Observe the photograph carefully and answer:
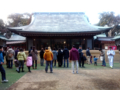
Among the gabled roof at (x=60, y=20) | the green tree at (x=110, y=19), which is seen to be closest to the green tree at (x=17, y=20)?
the gabled roof at (x=60, y=20)

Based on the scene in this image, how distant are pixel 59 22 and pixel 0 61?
45.1 feet

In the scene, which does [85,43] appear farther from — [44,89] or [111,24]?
[111,24]

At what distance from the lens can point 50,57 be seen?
7.57 m

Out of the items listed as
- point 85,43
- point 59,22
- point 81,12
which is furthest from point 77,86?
point 81,12

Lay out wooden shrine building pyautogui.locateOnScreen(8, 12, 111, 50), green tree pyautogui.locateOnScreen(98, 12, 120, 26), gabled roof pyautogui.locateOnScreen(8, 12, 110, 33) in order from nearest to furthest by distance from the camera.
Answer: wooden shrine building pyautogui.locateOnScreen(8, 12, 111, 50) < gabled roof pyautogui.locateOnScreen(8, 12, 110, 33) < green tree pyautogui.locateOnScreen(98, 12, 120, 26)

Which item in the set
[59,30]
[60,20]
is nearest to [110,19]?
[60,20]

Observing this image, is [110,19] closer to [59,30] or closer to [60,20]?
[60,20]

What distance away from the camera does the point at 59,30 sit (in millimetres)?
14672

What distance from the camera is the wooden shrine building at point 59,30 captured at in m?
14.2

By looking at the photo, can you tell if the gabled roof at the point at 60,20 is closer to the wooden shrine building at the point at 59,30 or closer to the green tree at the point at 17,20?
the wooden shrine building at the point at 59,30

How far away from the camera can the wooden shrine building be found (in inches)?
557

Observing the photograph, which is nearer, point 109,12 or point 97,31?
point 97,31

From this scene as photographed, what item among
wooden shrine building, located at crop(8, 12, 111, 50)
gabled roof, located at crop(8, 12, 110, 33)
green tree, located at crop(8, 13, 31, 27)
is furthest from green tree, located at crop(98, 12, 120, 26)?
green tree, located at crop(8, 13, 31, 27)

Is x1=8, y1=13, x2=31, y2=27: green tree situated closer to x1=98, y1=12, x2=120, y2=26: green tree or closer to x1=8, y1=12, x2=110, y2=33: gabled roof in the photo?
x1=8, y1=12, x2=110, y2=33: gabled roof
